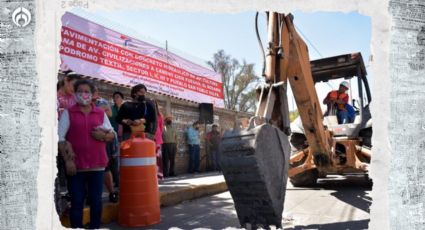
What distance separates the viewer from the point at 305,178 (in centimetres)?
750

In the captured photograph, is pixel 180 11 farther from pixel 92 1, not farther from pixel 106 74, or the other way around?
pixel 106 74

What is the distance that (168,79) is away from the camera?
10.6 metres

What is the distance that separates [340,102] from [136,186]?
4.50 metres

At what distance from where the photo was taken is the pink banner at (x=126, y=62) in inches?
288

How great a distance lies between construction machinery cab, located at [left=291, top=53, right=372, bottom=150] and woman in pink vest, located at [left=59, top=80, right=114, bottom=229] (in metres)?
4.27

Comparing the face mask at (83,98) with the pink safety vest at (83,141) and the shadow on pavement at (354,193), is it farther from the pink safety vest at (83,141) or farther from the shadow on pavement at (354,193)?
the shadow on pavement at (354,193)

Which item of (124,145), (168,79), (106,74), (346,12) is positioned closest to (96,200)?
(124,145)

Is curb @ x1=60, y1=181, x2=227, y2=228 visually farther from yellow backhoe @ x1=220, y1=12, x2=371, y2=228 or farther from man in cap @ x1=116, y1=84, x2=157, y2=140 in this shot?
yellow backhoe @ x1=220, y1=12, x2=371, y2=228

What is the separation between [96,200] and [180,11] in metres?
2.33

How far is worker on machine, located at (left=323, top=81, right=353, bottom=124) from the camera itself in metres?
6.96

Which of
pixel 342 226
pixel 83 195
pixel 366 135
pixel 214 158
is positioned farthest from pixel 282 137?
pixel 214 158

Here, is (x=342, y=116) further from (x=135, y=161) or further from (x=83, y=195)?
(x=83, y=195)

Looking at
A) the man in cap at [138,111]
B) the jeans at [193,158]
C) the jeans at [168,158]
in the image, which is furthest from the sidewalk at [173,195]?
the jeans at [193,158]

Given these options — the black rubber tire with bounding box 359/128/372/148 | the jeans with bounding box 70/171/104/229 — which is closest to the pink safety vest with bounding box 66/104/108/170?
the jeans with bounding box 70/171/104/229
